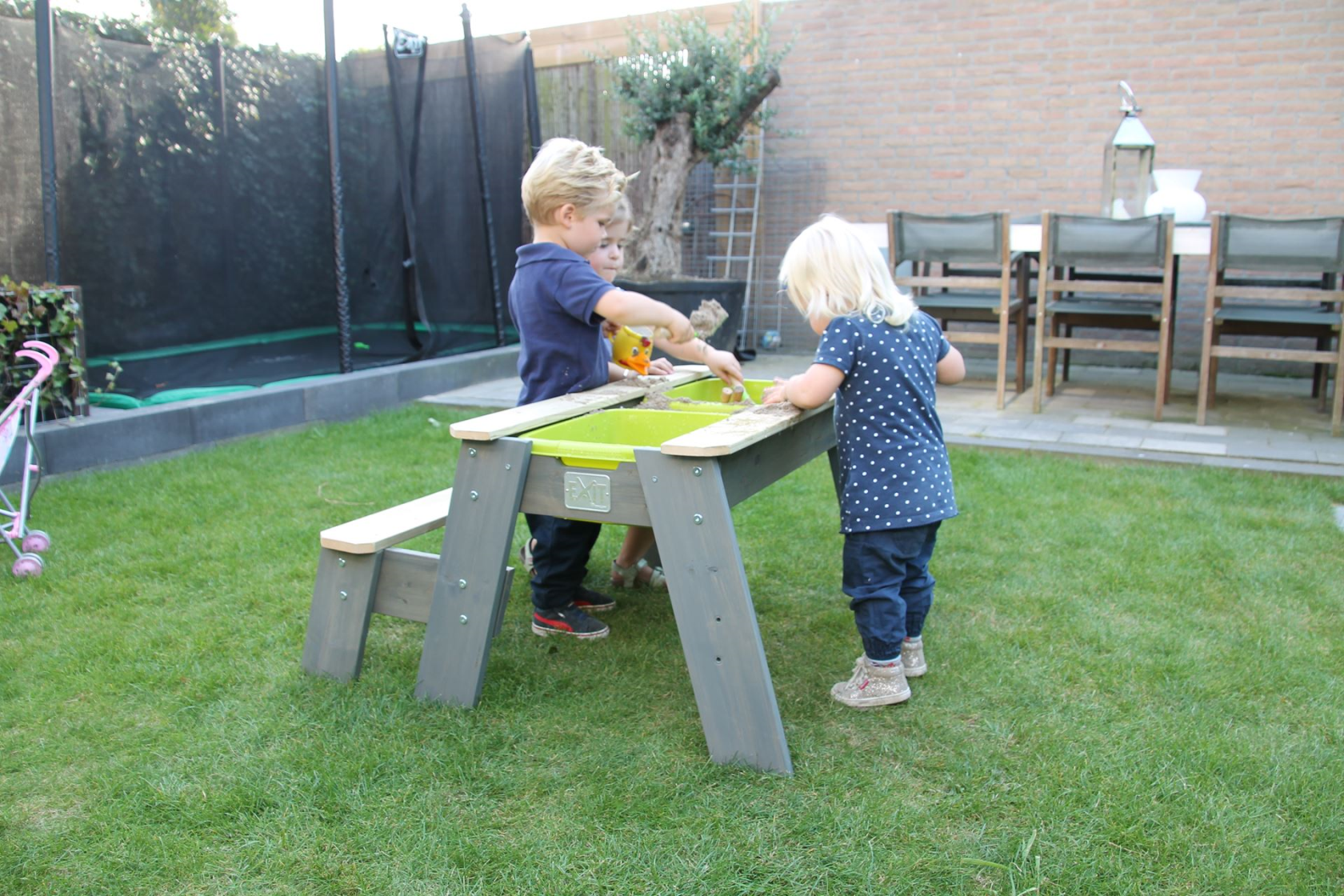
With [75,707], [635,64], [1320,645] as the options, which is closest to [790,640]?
[1320,645]

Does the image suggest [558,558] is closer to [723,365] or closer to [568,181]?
[723,365]

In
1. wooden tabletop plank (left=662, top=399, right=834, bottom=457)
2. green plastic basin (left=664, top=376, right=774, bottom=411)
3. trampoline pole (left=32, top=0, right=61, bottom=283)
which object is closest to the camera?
wooden tabletop plank (left=662, top=399, right=834, bottom=457)

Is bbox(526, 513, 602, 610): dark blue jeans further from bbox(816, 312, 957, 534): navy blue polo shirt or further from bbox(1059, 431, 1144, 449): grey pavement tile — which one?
bbox(1059, 431, 1144, 449): grey pavement tile

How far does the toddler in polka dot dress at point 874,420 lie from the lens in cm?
215

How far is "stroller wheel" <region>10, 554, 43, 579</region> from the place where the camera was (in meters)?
2.94

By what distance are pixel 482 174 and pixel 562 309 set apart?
14.1ft

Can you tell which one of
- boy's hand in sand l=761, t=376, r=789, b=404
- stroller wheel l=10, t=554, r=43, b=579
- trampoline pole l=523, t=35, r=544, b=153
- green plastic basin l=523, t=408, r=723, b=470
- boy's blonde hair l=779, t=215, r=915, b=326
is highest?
trampoline pole l=523, t=35, r=544, b=153

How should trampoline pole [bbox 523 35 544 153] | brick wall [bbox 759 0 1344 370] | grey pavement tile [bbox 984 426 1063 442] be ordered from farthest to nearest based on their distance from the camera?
trampoline pole [bbox 523 35 544 153], brick wall [bbox 759 0 1344 370], grey pavement tile [bbox 984 426 1063 442]

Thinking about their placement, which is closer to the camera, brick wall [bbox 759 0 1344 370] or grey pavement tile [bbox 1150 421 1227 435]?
grey pavement tile [bbox 1150 421 1227 435]

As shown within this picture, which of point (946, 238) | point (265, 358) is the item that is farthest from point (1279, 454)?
point (265, 358)

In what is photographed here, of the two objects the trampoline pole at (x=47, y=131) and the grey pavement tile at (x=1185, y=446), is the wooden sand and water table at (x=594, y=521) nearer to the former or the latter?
the grey pavement tile at (x=1185, y=446)

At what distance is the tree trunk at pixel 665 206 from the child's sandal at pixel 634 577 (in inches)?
162

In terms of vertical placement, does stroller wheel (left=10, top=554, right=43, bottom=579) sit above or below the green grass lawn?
above

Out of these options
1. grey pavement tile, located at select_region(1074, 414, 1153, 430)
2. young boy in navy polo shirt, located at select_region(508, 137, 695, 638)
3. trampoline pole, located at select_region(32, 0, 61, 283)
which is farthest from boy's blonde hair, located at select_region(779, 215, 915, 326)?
trampoline pole, located at select_region(32, 0, 61, 283)
